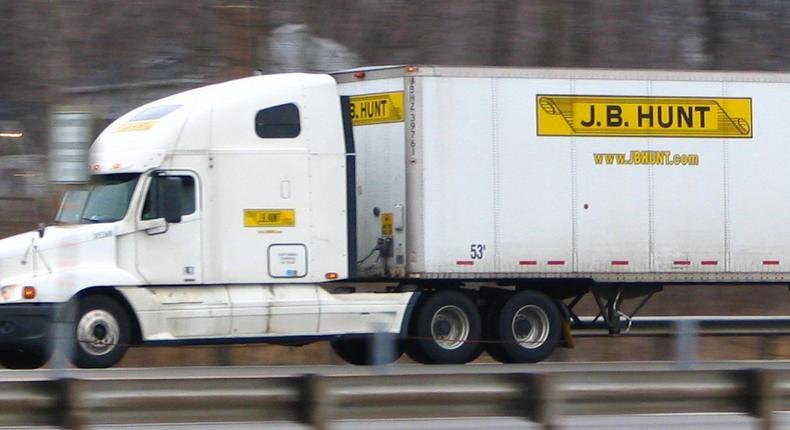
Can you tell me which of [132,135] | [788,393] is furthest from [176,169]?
[788,393]

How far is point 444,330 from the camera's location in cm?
1745

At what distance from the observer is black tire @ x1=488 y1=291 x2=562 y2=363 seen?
1745cm

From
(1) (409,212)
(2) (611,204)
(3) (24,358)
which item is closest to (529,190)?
(2) (611,204)

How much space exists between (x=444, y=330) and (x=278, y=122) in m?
3.20

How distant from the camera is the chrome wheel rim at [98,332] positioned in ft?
51.8

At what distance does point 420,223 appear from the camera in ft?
55.4

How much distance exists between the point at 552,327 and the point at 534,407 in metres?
8.32

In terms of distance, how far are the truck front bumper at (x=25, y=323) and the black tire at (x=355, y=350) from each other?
3.58m

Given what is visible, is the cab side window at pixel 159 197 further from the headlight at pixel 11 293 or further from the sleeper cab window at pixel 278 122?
the headlight at pixel 11 293

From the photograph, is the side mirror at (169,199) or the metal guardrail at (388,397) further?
the side mirror at (169,199)

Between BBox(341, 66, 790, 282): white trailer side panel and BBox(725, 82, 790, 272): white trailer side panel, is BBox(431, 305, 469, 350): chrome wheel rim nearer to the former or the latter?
BBox(341, 66, 790, 282): white trailer side panel

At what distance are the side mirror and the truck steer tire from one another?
44.9 inches

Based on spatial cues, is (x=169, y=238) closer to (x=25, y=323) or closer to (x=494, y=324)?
(x=25, y=323)

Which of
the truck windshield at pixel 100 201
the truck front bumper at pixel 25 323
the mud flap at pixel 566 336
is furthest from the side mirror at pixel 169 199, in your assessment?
the mud flap at pixel 566 336
